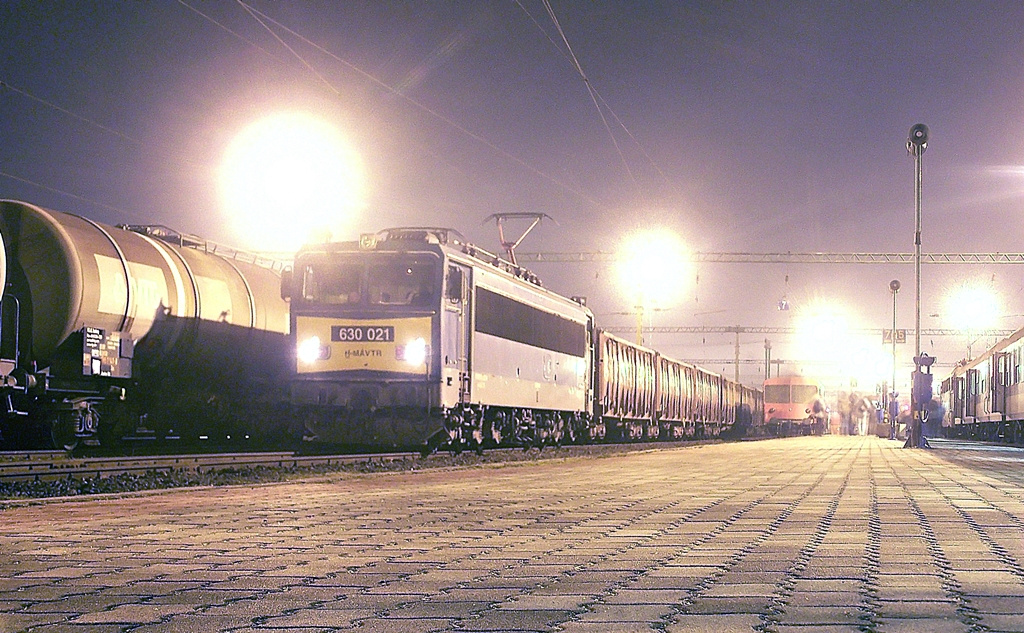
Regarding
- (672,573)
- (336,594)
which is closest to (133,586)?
(336,594)

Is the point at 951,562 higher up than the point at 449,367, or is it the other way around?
the point at 449,367

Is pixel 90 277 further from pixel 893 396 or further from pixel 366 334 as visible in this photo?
pixel 893 396

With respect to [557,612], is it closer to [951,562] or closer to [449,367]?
[951,562]

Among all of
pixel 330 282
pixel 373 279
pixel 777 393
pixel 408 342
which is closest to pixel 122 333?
pixel 330 282

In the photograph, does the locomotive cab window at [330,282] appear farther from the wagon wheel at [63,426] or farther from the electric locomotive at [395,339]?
the wagon wheel at [63,426]

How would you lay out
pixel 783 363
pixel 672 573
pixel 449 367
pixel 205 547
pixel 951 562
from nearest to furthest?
1. pixel 672 573
2. pixel 951 562
3. pixel 205 547
4. pixel 449 367
5. pixel 783 363

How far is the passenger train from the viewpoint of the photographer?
57.7 ft

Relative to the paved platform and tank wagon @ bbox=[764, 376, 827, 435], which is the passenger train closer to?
the paved platform

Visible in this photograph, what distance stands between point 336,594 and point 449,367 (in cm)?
1410

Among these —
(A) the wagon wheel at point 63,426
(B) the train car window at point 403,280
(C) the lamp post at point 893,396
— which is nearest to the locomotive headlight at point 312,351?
(B) the train car window at point 403,280

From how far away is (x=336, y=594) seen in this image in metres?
5.69

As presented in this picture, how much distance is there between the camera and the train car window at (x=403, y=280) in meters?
20.0

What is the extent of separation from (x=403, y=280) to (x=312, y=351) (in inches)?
74.4

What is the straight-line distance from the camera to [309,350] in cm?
2005
